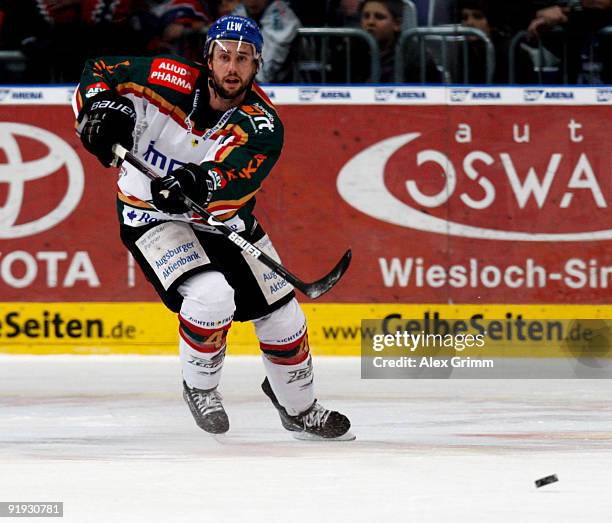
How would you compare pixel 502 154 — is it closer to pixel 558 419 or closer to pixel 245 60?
pixel 558 419

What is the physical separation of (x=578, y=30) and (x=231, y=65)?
11.5ft

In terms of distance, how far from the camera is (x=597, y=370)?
324 inches

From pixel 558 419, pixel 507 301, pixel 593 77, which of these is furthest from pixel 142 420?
pixel 593 77

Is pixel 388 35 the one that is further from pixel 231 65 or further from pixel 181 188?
pixel 181 188

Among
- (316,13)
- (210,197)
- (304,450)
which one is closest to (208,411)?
(304,450)

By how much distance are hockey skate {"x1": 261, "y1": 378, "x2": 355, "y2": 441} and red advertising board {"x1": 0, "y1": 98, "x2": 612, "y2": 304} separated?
2.64 metres

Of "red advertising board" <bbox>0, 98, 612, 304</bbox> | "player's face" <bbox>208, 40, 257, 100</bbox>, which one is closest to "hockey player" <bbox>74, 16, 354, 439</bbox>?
"player's face" <bbox>208, 40, 257, 100</bbox>

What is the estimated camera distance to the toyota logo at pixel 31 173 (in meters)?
8.69

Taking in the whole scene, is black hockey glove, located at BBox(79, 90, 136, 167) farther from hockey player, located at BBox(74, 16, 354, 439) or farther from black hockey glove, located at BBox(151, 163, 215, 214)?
black hockey glove, located at BBox(151, 163, 215, 214)

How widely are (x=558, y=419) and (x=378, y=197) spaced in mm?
2522

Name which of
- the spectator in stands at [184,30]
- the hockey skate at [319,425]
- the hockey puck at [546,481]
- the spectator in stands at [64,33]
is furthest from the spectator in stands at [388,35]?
the hockey puck at [546,481]

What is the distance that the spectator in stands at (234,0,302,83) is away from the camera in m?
8.58

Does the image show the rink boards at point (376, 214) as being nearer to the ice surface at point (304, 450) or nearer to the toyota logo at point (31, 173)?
the toyota logo at point (31, 173)

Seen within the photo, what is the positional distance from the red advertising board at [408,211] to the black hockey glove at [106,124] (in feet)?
9.84
